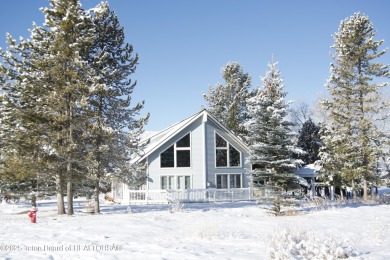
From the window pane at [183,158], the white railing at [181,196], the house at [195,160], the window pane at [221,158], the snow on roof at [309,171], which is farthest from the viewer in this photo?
the snow on roof at [309,171]

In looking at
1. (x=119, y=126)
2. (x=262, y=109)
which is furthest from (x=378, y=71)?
(x=119, y=126)

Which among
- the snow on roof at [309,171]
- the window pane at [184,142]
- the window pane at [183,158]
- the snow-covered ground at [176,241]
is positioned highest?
the window pane at [184,142]

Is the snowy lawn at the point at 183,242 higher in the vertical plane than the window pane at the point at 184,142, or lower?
lower

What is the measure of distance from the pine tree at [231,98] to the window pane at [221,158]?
1284 cm

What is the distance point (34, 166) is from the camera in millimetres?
17422

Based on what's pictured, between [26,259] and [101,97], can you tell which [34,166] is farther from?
[26,259]

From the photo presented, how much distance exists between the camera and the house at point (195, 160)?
28.8 metres

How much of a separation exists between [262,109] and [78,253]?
12807 mm

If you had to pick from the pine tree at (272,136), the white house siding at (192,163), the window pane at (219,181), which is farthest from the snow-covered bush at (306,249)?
the window pane at (219,181)

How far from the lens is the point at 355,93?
26.5 metres

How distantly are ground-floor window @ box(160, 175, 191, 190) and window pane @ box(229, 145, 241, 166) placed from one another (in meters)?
4.22

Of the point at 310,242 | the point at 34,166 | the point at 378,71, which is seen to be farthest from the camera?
the point at 378,71

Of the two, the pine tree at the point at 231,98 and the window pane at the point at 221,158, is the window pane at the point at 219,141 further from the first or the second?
the pine tree at the point at 231,98

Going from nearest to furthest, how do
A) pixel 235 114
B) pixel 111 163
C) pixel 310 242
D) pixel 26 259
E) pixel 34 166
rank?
1. pixel 26 259
2. pixel 310 242
3. pixel 34 166
4. pixel 111 163
5. pixel 235 114
